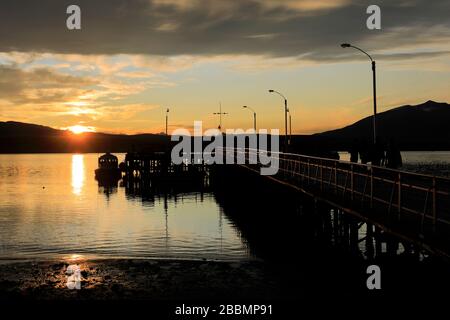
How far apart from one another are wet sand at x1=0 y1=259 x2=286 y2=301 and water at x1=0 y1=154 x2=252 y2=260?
11.3ft

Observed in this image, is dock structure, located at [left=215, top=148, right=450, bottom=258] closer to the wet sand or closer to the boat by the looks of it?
the wet sand

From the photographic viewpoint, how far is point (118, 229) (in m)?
35.6

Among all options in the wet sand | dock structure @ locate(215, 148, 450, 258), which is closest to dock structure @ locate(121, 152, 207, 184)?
dock structure @ locate(215, 148, 450, 258)

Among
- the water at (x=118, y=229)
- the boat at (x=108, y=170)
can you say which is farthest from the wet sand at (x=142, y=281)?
the boat at (x=108, y=170)

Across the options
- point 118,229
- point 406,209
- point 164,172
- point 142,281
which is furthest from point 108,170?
point 406,209

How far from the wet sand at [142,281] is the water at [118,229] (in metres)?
3.44

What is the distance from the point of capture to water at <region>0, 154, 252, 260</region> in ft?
88.6

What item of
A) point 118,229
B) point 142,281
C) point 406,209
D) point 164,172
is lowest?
point 118,229

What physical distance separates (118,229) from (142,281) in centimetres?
1740

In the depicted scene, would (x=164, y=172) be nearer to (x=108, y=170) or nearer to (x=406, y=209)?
(x=108, y=170)

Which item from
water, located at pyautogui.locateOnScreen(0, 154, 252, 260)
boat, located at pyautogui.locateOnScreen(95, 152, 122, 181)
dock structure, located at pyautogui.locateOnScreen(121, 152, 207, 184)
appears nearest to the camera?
water, located at pyautogui.locateOnScreen(0, 154, 252, 260)

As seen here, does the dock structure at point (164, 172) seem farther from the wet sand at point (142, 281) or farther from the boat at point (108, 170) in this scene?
the wet sand at point (142, 281)

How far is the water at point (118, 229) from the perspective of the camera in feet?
88.6

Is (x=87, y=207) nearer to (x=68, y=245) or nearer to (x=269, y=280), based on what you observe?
(x=68, y=245)
